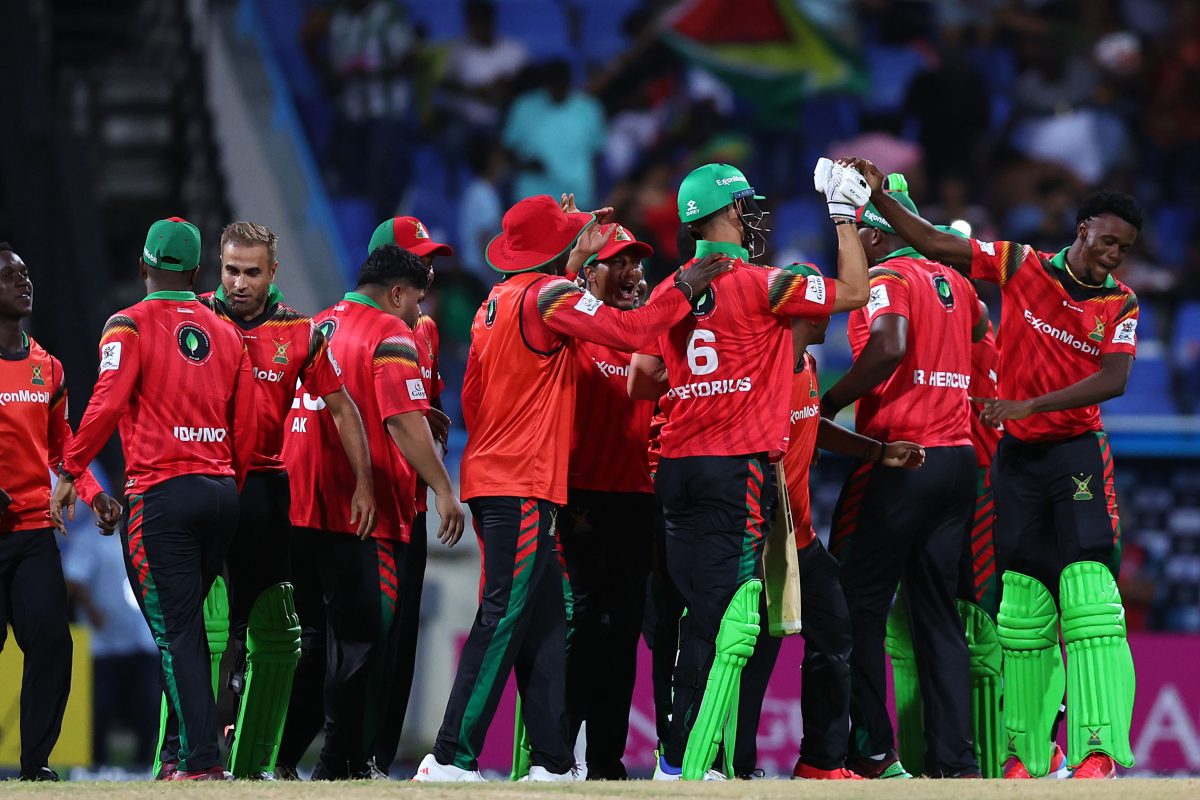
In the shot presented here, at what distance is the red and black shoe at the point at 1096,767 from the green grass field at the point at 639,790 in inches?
19.6

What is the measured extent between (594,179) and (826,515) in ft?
15.0

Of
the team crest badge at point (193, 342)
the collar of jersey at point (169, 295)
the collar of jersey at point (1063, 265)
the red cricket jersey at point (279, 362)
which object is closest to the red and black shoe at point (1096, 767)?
the collar of jersey at point (1063, 265)

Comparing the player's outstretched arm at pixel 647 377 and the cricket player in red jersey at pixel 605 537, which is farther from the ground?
the player's outstretched arm at pixel 647 377

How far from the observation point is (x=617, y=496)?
7.73 metres

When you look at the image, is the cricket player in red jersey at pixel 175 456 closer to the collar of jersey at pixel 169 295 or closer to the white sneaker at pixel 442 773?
the collar of jersey at pixel 169 295

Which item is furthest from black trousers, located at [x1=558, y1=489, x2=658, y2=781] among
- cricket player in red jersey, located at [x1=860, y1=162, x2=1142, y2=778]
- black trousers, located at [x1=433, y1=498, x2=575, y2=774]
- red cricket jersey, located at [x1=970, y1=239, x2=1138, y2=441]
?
red cricket jersey, located at [x1=970, y1=239, x2=1138, y2=441]

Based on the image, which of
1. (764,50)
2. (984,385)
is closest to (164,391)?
(984,385)

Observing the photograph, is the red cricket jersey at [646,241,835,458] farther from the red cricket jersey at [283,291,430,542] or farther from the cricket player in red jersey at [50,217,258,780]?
the cricket player in red jersey at [50,217,258,780]

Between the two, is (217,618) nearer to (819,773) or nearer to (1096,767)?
(819,773)

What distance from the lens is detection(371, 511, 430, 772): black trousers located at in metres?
7.82

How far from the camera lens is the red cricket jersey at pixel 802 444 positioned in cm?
748

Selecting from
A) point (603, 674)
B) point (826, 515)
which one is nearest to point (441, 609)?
point (826, 515)

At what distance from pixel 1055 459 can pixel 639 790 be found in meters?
2.46

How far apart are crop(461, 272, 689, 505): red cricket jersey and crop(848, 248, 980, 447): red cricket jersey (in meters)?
1.32
